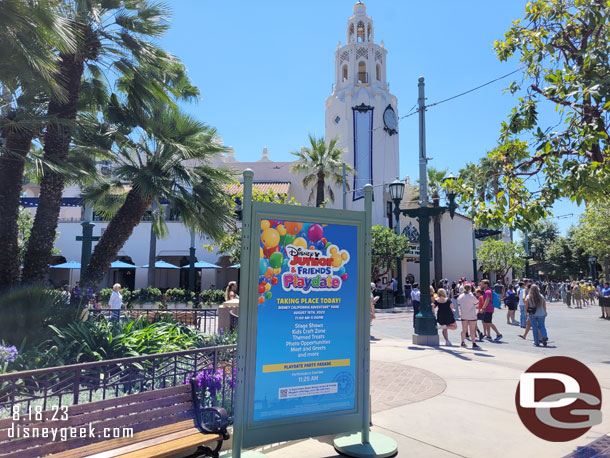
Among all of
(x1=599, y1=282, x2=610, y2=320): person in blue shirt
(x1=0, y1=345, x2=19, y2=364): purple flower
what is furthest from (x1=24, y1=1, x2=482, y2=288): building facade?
(x1=0, y1=345, x2=19, y2=364): purple flower

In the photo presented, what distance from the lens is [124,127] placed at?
10953mm

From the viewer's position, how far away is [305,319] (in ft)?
14.0

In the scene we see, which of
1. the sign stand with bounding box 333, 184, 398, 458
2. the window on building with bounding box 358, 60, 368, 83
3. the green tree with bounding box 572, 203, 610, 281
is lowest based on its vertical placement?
the sign stand with bounding box 333, 184, 398, 458

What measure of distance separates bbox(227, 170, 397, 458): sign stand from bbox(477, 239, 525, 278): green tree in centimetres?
4052

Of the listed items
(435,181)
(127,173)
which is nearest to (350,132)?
(435,181)

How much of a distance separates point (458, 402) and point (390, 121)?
37310 millimetres

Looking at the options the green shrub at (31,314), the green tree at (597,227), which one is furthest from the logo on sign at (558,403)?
the green tree at (597,227)

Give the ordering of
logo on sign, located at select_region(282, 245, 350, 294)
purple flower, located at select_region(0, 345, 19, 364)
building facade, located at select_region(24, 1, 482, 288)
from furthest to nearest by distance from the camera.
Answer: building facade, located at select_region(24, 1, 482, 288)
purple flower, located at select_region(0, 345, 19, 364)
logo on sign, located at select_region(282, 245, 350, 294)

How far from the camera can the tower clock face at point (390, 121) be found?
4022 centimetres

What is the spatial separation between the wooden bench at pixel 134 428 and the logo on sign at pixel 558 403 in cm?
383

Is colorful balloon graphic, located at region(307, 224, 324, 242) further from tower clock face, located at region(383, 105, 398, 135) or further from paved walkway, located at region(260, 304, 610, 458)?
tower clock face, located at region(383, 105, 398, 135)

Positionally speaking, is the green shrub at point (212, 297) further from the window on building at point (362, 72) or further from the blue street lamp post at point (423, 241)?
the window on building at point (362, 72)

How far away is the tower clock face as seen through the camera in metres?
40.2

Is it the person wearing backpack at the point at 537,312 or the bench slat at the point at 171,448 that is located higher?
the person wearing backpack at the point at 537,312
